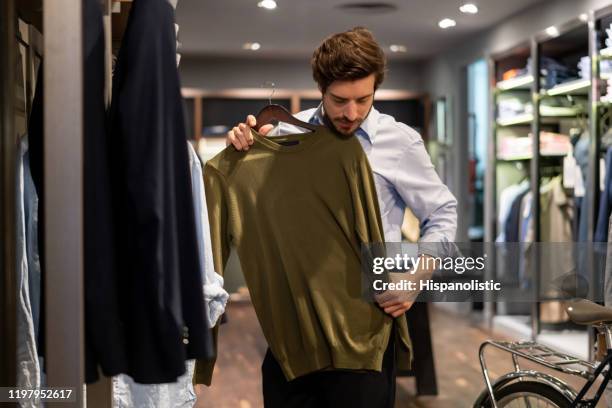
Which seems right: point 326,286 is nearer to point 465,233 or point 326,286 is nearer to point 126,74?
point 126,74

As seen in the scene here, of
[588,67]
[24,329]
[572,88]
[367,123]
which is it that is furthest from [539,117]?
[24,329]

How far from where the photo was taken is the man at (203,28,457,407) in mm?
1941

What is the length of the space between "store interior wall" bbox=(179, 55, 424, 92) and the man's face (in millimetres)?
1530

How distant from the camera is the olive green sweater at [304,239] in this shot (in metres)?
2.00

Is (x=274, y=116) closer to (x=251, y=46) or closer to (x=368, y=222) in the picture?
(x=368, y=222)

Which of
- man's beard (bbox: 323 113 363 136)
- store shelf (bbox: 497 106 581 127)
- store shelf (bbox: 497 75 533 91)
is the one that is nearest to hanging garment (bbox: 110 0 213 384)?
man's beard (bbox: 323 113 363 136)

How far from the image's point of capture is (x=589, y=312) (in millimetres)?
2402

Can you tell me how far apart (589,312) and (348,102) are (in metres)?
1.00

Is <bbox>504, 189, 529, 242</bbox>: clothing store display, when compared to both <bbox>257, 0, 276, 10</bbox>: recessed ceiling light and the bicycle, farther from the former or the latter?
the bicycle

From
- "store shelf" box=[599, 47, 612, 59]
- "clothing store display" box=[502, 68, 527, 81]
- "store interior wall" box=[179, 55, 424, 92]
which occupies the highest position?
"clothing store display" box=[502, 68, 527, 81]

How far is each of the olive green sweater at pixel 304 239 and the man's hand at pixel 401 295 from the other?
22 mm

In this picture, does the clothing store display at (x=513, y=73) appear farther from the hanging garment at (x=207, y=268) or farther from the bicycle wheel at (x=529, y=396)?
the hanging garment at (x=207, y=268)

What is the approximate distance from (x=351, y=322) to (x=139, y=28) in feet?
3.20

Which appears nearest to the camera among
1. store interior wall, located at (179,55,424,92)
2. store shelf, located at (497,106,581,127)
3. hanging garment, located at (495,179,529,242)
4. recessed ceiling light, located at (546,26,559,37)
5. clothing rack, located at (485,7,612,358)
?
store interior wall, located at (179,55,424,92)
